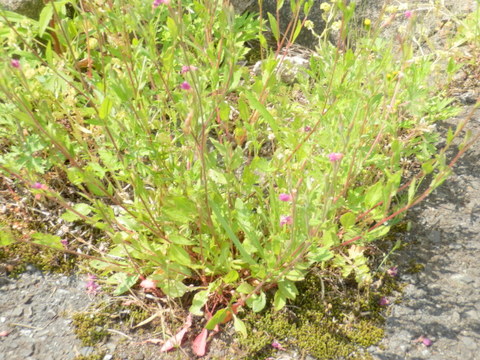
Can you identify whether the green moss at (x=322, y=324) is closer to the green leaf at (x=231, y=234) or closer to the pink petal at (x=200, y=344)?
the pink petal at (x=200, y=344)

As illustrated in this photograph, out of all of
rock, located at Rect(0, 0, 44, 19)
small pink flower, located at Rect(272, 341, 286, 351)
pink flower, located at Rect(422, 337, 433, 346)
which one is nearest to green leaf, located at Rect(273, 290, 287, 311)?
small pink flower, located at Rect(272, 341, 286, 351)

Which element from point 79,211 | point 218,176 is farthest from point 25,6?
point 218,176

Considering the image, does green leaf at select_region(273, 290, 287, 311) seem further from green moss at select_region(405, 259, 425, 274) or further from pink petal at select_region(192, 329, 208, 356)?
green moss at select_region(405, 259, 425, 274)

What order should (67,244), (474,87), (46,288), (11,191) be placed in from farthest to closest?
(474,87)
(11,191)
(67,244)
(46,288)

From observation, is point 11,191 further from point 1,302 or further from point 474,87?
point 474,87

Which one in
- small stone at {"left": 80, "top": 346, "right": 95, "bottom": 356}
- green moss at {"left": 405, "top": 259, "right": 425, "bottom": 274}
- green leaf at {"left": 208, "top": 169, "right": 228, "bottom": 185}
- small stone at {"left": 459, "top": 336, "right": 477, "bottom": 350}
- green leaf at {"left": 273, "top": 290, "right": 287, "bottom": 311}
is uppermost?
green leaf at {"left": 208, "top": 169, "right": 228, "bottom": 185}

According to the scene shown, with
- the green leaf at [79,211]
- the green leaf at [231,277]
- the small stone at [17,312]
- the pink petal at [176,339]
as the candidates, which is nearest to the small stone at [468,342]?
the green leaf at [231,277]

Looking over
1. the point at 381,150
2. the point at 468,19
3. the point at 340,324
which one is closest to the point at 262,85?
the point at 381,150
